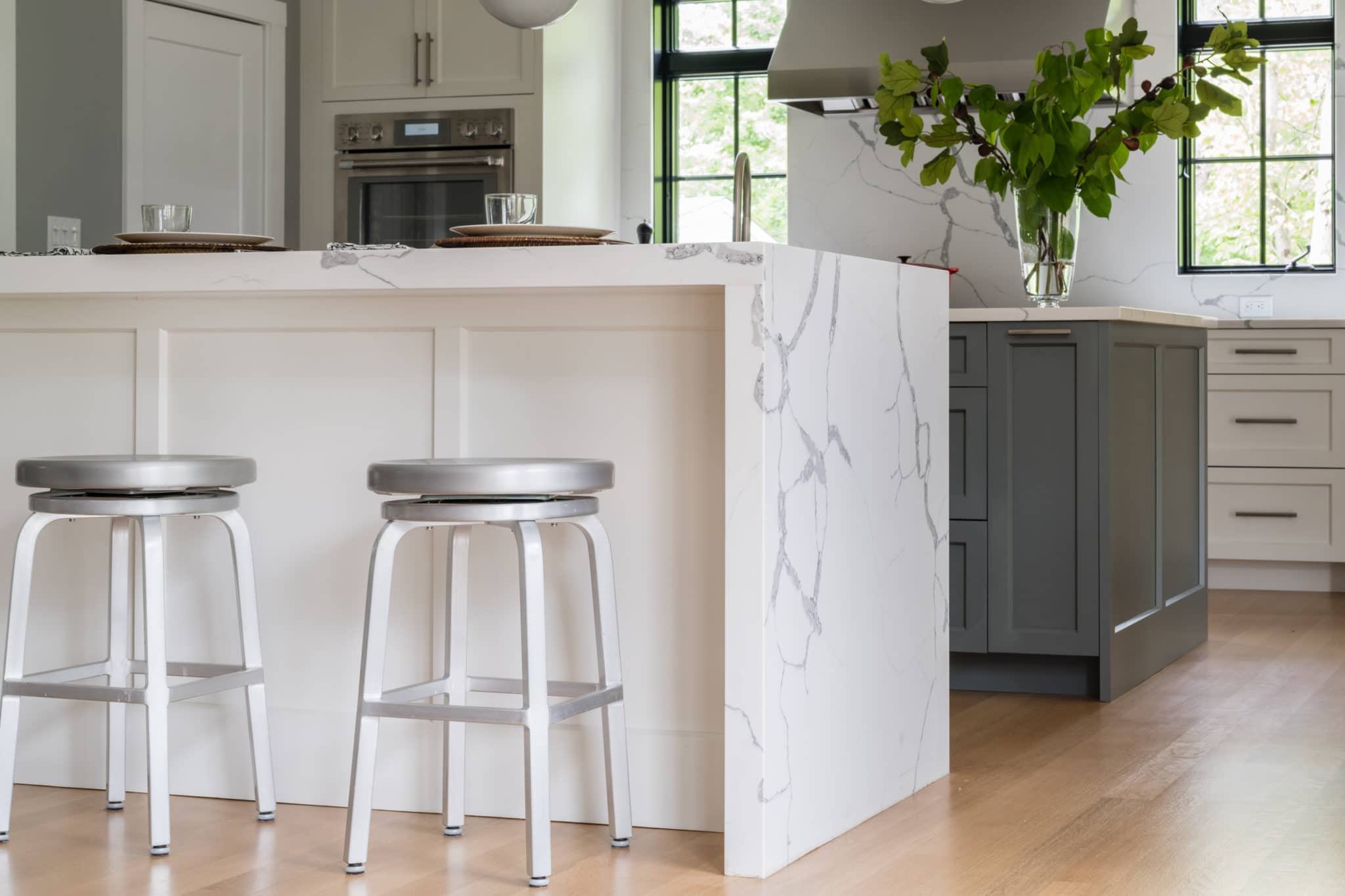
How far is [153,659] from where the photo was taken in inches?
90.4

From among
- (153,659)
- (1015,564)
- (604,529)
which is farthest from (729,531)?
(1015,564)

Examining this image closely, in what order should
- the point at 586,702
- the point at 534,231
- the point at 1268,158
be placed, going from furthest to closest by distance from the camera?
the point at 1268,158 → the point at 534,231 → the point at 586,702

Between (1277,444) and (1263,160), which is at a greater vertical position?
(1263,160)

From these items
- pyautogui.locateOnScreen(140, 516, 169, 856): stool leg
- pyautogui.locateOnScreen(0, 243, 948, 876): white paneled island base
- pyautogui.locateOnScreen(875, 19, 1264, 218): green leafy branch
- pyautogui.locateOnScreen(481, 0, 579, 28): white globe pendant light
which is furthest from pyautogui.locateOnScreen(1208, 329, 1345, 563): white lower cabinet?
pyautogui.locateOnScreen(140, 516, 169, 856): stool leg

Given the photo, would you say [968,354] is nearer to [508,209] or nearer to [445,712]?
[508,209]

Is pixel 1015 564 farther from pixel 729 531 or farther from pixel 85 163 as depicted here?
pixel 85 163

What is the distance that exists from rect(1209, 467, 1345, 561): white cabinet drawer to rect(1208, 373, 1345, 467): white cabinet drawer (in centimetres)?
5

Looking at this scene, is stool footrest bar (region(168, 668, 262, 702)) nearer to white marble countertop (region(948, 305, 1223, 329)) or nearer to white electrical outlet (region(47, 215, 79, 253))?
white marble countertop (region(948, 305, 1223, 329))

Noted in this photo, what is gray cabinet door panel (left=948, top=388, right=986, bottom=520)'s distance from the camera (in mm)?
3602

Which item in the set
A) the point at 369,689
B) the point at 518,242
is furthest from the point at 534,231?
the point at 369,689

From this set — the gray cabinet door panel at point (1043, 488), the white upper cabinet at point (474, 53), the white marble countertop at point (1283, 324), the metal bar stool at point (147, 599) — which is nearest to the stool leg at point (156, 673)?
the metal bar stool at point (147, 599)

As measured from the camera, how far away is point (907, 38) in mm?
A: 4777

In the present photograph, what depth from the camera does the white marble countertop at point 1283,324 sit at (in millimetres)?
5188

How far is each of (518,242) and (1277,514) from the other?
375 cm
